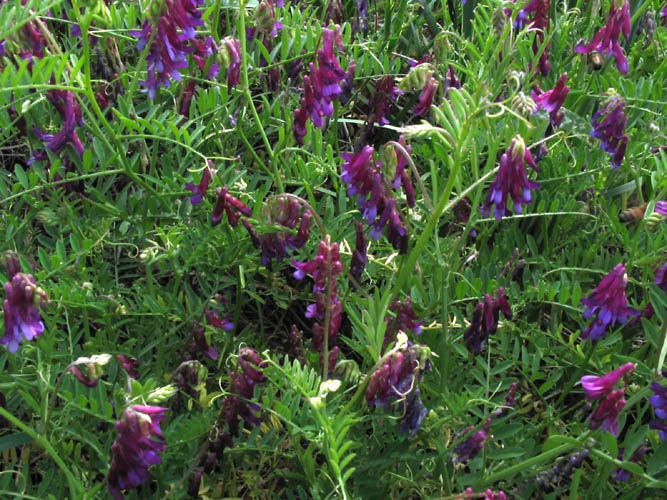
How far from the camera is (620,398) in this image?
154 cm

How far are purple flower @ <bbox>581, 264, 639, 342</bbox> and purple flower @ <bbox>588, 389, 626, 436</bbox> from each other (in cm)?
28

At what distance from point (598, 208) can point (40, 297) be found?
1.56 meters

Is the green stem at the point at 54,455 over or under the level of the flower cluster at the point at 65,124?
under

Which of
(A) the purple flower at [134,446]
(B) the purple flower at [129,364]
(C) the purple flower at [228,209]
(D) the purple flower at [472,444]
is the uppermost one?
(C) the purple flower at [228,209]

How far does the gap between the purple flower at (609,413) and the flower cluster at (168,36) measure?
116 cm

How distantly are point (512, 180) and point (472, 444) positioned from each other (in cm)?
54

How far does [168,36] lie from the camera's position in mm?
1955

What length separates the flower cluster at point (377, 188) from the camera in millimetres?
1788

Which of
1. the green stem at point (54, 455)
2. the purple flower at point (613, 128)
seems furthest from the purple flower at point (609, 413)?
the green stem at point (54, 455)

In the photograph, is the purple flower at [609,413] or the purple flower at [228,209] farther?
the purple flower at [228,209]

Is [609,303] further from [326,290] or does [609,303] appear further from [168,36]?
[168,36]

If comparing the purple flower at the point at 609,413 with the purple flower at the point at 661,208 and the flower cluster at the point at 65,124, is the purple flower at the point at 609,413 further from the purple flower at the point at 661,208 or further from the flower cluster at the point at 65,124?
the flower cluster at the point at 65,124

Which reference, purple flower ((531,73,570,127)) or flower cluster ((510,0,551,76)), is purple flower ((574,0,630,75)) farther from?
purple flower ((531,73,570,127))

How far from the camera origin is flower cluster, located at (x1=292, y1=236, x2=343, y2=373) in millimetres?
1679
